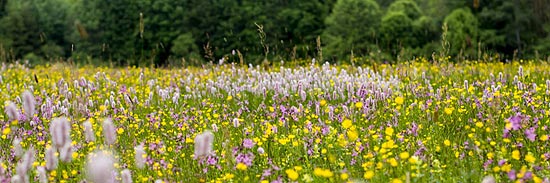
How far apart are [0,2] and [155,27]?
19.1 meters

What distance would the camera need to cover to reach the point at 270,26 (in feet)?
144

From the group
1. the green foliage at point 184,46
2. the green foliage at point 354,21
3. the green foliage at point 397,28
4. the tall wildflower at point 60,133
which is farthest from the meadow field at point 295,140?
the green foliage at point 184,46

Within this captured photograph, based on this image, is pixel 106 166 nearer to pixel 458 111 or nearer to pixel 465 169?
pixel 465 169

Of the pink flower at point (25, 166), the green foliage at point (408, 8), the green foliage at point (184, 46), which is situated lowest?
the green foliage at point (184, 46)

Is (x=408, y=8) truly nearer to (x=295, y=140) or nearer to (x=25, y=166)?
(x=295, y=140)

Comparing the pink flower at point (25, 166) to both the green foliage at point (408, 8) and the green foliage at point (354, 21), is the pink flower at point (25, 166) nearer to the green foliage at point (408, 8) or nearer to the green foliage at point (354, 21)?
the green foliage at point (354, 21)

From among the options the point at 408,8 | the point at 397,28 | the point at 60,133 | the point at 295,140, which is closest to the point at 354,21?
the point at 397,28

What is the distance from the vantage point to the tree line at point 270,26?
111 feet

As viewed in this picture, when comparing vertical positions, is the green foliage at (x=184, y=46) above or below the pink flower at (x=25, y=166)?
below

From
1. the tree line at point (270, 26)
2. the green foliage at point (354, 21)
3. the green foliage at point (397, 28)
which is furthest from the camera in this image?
the green foliage at point (354, 21)

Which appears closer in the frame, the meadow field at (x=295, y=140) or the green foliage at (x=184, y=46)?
A: the meadow field at (x=295, y=140)

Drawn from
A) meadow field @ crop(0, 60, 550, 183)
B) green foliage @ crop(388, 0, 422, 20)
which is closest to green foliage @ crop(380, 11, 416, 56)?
green foliage @ crop(388, 0, 422, 20)

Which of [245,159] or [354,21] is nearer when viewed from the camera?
[245,159]

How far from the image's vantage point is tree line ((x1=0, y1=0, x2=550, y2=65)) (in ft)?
111
